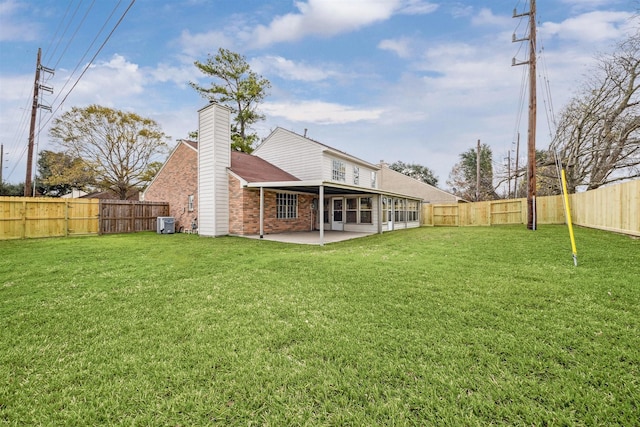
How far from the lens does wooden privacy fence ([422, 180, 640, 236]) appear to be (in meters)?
9.12

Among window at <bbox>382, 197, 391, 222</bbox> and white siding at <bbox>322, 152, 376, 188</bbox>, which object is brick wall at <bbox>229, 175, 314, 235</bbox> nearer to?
white siding at <bbox>322, 152, 376, 188</bbox>

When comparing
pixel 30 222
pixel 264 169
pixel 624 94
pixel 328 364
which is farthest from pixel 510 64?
pixel 30 222

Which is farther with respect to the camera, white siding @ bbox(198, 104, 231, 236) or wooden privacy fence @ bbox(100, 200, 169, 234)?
wooden privacy fence @ bbox(100, 200, 169, 234)

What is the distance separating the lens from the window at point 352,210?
17188mm

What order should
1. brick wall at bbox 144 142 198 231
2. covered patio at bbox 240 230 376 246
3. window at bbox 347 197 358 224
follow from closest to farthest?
covered patio at bbox 240 230 376 246 < brick wall at bbox 144 142 198 231 < window at bbox 347 197 358 224

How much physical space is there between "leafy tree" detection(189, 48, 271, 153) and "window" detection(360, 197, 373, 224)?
1341cm

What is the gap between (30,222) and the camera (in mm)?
12031

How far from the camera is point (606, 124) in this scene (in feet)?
49.2

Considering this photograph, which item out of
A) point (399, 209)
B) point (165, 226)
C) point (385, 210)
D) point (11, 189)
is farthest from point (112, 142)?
point (399, 209)

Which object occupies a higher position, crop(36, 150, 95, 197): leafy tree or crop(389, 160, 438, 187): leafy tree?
crop(389, 160, 438, 187): leafy tree

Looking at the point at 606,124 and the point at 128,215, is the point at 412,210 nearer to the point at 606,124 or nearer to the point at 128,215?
the point at 606,124

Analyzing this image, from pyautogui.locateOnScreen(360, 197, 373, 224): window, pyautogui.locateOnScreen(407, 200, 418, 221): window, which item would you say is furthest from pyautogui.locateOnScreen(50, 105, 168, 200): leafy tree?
pyautogui.locateOnScreen(407, 200, 418, 221): window

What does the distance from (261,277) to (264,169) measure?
39.4 ft

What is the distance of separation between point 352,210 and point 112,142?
21.6 metres
